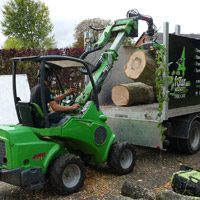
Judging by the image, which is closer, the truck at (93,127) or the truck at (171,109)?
the truck at (93,127)

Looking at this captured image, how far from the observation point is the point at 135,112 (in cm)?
739

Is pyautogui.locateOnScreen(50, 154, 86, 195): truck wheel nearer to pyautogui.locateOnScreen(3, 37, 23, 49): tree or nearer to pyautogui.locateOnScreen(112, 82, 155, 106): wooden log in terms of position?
pyautogui.locateOnScreen(112, 82, 155, 106): wooden log

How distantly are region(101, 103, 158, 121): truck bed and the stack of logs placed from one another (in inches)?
7.3

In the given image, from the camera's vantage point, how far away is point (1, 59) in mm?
13703

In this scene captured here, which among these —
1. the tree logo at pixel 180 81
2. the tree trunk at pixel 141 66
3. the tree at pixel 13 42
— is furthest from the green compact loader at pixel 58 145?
the tree at pixel 13 42

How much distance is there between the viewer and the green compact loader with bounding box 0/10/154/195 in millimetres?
5270

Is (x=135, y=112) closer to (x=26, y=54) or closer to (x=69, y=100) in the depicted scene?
(x=69, y=100)

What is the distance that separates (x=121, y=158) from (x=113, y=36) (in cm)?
246

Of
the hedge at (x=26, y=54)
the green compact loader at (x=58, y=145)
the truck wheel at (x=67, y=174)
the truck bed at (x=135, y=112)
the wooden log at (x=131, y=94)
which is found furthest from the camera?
the hedge at (x=26, y=54)

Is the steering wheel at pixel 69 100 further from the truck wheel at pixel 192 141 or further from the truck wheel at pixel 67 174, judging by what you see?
the truck wheel at pixel 192 141

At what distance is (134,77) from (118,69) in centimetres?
60

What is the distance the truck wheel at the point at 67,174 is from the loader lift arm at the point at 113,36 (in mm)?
1499

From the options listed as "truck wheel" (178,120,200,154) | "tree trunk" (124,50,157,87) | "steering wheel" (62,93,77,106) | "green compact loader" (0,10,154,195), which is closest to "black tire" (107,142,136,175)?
"green compact loader" (0,10,154,195)

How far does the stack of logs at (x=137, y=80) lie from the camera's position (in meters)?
8.26
